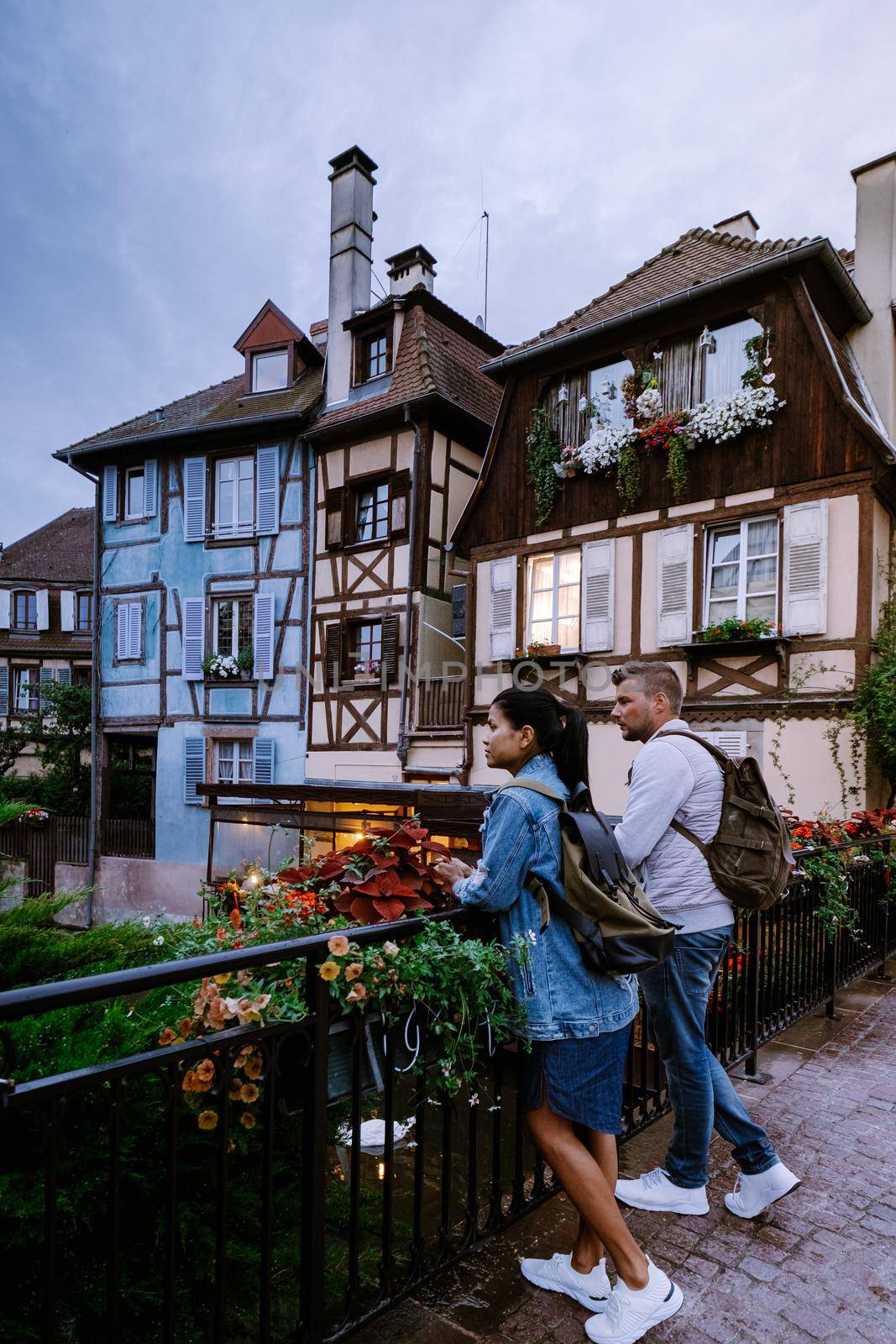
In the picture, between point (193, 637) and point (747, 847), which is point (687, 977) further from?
point (193, 637)

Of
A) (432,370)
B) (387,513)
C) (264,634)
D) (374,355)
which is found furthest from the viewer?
(264,634)

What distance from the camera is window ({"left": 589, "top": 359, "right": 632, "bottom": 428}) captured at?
11984 millimetres

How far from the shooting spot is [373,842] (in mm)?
2633

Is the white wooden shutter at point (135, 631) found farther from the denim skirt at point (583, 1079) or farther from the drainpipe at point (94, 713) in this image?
the denim skirt at point (583, 1079)

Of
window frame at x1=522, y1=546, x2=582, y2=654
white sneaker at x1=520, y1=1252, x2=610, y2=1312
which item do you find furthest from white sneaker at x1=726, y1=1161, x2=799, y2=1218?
window frame at x1=522, y1=546, x2=582, y2=654

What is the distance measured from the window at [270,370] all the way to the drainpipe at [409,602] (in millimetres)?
4781

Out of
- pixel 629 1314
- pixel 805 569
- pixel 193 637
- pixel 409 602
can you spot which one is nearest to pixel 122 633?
pixel 193 637

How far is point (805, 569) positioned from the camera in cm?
1009

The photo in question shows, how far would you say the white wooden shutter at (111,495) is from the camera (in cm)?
1842

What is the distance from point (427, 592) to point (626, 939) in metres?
12.8

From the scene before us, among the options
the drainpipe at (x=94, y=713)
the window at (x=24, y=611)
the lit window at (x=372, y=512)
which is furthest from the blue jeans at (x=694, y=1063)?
the window at (x=24, y=611)

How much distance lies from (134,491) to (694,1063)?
18559mm

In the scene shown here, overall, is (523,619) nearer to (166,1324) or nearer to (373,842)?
(373,842)

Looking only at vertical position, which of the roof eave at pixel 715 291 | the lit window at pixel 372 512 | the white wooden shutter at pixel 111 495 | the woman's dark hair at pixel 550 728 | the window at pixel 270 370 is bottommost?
the woman's dark hair at pixel 550 728
